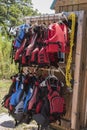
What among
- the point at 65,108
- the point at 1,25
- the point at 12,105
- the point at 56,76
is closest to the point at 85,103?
→ the point at 65,108

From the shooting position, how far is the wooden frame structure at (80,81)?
469cm

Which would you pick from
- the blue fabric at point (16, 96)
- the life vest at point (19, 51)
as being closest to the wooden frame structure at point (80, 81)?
the life vest at point (19, 51)

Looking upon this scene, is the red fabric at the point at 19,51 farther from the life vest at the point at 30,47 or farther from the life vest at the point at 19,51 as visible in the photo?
the life vest at the point at 30,47

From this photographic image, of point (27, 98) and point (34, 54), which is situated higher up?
point (34, 54)

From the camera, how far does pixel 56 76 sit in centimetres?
525

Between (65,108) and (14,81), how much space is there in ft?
3.62

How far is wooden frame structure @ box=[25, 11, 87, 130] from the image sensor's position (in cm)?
469

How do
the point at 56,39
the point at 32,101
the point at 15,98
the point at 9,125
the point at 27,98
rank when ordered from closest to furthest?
the point at 56,39 → the point at 32,101 → the point at 27,98 → the point at 15,98 → the point at 9,125

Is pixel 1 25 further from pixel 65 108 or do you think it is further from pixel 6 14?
pixel 65 108

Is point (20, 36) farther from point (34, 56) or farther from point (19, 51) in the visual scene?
point (34, 56)

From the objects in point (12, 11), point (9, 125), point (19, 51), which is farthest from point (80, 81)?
point (12, 11)

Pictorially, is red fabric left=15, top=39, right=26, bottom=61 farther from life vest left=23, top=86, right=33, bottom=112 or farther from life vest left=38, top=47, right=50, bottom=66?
life vest left=23, top=86, right=33, bottom=112

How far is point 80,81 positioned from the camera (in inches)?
188

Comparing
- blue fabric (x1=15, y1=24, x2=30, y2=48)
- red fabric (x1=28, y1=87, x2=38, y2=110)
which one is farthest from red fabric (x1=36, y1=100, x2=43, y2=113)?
blue fabric (x1=15, y1=24, x2=30, y2=48)
